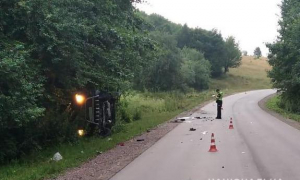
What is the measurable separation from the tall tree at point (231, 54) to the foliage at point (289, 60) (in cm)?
6553

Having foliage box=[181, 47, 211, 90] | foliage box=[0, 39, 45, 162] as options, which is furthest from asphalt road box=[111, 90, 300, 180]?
foliage box=[181, 47, 211, 90]

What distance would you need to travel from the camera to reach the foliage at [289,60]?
94.4 feet

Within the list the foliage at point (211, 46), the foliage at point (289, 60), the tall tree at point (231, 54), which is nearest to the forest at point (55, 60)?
the foliage at point (289, 60)

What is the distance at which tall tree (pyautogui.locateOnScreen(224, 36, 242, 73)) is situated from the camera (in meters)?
100

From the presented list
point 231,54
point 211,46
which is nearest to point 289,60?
point 211,46

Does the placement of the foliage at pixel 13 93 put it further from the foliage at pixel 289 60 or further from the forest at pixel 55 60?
the foliage at pixel 289 60

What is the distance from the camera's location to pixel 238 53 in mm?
103625

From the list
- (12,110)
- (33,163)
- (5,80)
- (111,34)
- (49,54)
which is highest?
(111,34)

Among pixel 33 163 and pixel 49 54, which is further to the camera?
pixel 49 54

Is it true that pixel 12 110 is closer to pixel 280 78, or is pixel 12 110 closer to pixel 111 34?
pixel 111 34

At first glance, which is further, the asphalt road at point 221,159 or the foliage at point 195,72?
the foliage at point 195,72

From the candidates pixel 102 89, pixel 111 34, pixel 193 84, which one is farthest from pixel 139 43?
pixel 193 84

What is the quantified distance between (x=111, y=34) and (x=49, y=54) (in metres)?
3.79

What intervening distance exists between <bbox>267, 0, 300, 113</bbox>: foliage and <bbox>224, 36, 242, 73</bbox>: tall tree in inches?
2580
